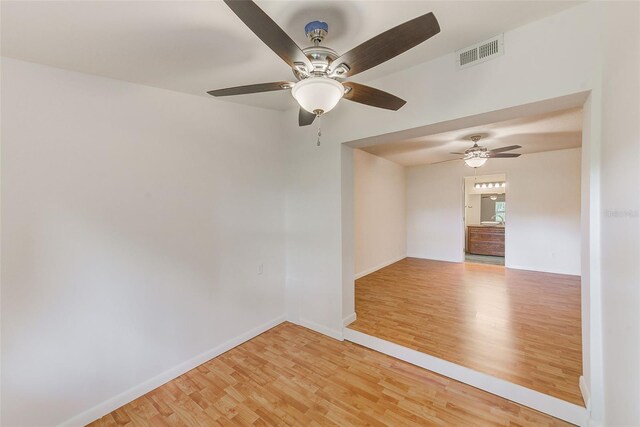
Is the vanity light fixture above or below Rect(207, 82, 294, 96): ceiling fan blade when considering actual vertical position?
above

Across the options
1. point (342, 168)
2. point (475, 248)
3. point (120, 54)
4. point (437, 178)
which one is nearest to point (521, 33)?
point (342, 168)

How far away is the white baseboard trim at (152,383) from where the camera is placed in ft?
5.77

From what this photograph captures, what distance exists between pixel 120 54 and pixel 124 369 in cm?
235

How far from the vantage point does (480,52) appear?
1797 millimetres

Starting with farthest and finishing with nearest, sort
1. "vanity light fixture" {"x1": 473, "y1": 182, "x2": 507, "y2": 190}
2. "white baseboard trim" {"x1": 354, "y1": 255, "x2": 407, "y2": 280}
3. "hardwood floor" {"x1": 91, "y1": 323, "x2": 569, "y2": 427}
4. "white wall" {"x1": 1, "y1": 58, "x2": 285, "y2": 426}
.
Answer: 1. "vanity light fixture" {"x1": 473, "y1": 182, "x2": 507, "y2": 190}
2. "white baseboard trim" {"x1": 354, "y1": 255, "x2": 407, "y2": 280}
3. "hardwood floor" {"x1": 91, "y1": 323, "x2": 569, "y2": 427}
4. "white wall" {"x1": 1, "y1": 58, "x2": 285, "y2": 426}

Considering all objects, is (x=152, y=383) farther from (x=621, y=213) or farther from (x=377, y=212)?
(x=377, y=212)

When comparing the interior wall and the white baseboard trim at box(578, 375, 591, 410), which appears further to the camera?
the white baseboard trim at box(578, 375, 591, 410)

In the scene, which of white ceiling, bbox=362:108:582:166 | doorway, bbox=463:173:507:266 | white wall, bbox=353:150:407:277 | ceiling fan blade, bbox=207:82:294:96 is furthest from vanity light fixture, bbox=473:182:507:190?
ceiling fan blade, bbox=207:82:294:96

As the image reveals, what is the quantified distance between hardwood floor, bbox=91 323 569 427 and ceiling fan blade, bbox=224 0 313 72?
2290 millimetres

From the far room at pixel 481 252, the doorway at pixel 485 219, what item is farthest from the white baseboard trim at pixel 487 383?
the doorway at pixel 485 219

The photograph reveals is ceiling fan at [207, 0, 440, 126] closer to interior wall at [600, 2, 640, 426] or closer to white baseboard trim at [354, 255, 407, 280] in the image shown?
interior wall at [600, 2, 640, 426]

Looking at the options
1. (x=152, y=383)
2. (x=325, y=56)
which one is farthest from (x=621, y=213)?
(x=152, y=383)

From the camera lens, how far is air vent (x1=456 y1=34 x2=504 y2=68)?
1.73m

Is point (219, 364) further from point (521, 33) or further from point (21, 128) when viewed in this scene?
point (521, 33)
